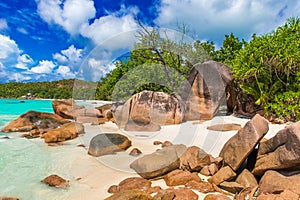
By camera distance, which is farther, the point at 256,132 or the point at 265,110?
the point at 265,110

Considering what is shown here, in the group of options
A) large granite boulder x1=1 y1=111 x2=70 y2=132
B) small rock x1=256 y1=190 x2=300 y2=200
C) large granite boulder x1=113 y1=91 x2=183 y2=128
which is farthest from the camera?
large granite boulder x1=1 y1=111 x2=70 y2=132

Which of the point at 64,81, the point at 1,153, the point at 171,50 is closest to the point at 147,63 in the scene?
the point at 171,50

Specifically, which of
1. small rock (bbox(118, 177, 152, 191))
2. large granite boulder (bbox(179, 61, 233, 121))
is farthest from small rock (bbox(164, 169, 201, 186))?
large granite boulder (bbox(179, 61, 233, 121))

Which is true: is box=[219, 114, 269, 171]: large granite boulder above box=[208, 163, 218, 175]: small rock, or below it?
above

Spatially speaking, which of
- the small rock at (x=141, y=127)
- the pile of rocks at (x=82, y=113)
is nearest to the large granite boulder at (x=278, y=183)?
the small rock at (x=141, y=127)

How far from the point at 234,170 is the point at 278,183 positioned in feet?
2.28

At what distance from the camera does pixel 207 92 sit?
7.88 m

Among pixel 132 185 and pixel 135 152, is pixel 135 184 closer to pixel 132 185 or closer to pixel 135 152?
pixel 132 185

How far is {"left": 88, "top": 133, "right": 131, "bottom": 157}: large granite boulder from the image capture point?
16.6ft

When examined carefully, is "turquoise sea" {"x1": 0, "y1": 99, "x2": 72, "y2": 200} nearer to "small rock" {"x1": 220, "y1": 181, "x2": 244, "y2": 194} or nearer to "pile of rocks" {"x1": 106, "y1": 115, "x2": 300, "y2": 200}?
"pile of rocks" {"x1": 106, "y1": 115, "x2": 300, "y2": 200}

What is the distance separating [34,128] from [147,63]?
6715mm

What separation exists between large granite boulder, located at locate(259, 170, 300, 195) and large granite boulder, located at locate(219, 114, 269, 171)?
41 centimetres

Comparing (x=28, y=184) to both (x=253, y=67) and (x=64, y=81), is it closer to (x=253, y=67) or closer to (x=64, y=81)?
(x=253, y=67)

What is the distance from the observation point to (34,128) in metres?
8.84
